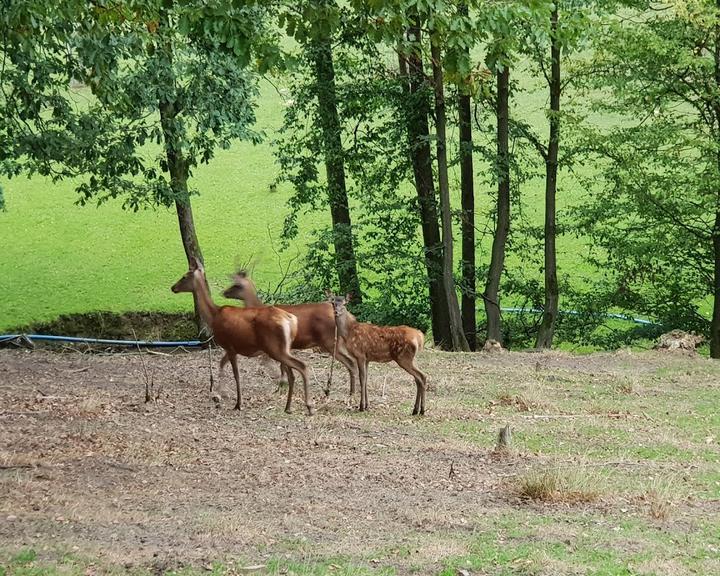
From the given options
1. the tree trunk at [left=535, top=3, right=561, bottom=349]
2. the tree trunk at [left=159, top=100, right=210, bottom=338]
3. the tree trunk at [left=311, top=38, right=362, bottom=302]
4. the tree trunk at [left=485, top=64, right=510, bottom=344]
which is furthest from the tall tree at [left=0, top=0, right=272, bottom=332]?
the tree trunk at [left=535, top=3, right=561, bottom=349]

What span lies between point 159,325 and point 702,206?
10516 mm

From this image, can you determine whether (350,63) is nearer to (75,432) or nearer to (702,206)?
(702,206)

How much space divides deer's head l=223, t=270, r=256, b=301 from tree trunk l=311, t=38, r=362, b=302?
27.7 ft

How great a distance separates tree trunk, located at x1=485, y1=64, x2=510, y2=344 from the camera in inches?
743

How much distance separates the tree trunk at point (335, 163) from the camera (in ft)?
63.7

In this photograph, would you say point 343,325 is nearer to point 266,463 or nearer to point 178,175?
point 266,463

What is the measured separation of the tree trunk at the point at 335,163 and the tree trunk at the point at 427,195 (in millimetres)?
1371

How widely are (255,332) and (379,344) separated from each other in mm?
1271

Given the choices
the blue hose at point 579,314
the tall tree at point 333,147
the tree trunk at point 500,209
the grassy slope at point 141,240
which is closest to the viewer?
the tree trunk at point 500,209

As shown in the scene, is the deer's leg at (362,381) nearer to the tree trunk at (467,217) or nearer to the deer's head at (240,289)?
the deer's head at (240,289)

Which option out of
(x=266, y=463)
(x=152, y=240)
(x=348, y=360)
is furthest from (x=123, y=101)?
(x=152, y=240)

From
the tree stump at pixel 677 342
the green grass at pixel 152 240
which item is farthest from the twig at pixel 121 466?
the green grass at pixel 152 240

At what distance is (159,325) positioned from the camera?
68.6 feet

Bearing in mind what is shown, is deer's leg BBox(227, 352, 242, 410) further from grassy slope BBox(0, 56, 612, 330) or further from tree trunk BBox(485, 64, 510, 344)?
grassy slope BBox(0, 56, 612, 330)
